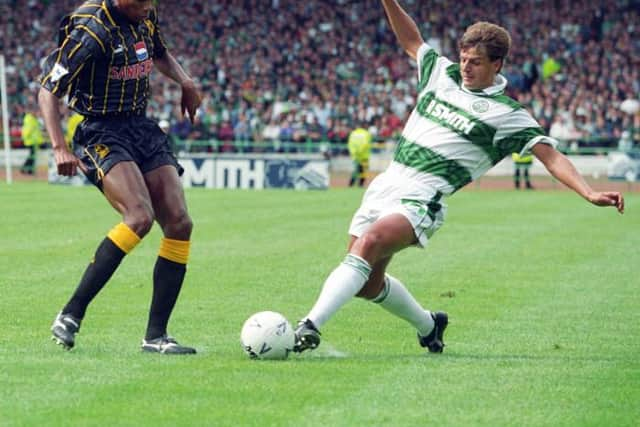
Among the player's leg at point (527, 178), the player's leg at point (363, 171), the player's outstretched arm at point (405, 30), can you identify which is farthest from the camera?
the player's leg at point (363, 171)

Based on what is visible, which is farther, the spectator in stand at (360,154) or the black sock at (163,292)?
the spectator in stand at (360,154)

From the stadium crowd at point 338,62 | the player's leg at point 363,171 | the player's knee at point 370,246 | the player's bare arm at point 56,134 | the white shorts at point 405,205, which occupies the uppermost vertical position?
the player's bare arm at point 56,134

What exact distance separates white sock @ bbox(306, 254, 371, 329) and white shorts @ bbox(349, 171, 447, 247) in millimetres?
272

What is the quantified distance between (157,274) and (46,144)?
107 feet

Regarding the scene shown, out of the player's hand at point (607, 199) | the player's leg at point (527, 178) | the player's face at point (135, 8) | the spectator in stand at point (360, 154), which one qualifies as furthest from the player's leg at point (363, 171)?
the player's hand at point (607, 199)

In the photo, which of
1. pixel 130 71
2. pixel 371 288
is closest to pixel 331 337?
pixel 371 288

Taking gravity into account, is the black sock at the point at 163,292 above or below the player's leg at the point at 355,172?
above

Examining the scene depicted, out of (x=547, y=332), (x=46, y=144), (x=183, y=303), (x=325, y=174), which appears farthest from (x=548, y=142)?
(x=46, y=144)

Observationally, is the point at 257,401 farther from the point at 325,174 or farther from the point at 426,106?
the point at 325,174

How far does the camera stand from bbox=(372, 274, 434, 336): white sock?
290 inches

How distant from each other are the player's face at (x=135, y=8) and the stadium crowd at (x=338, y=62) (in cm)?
2841

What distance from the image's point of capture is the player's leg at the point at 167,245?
23.9ft

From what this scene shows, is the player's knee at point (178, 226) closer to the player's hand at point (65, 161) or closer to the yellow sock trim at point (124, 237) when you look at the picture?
the yellow sock trim at point (124, 237)

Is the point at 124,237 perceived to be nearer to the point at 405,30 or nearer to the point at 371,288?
the point at 371,288
